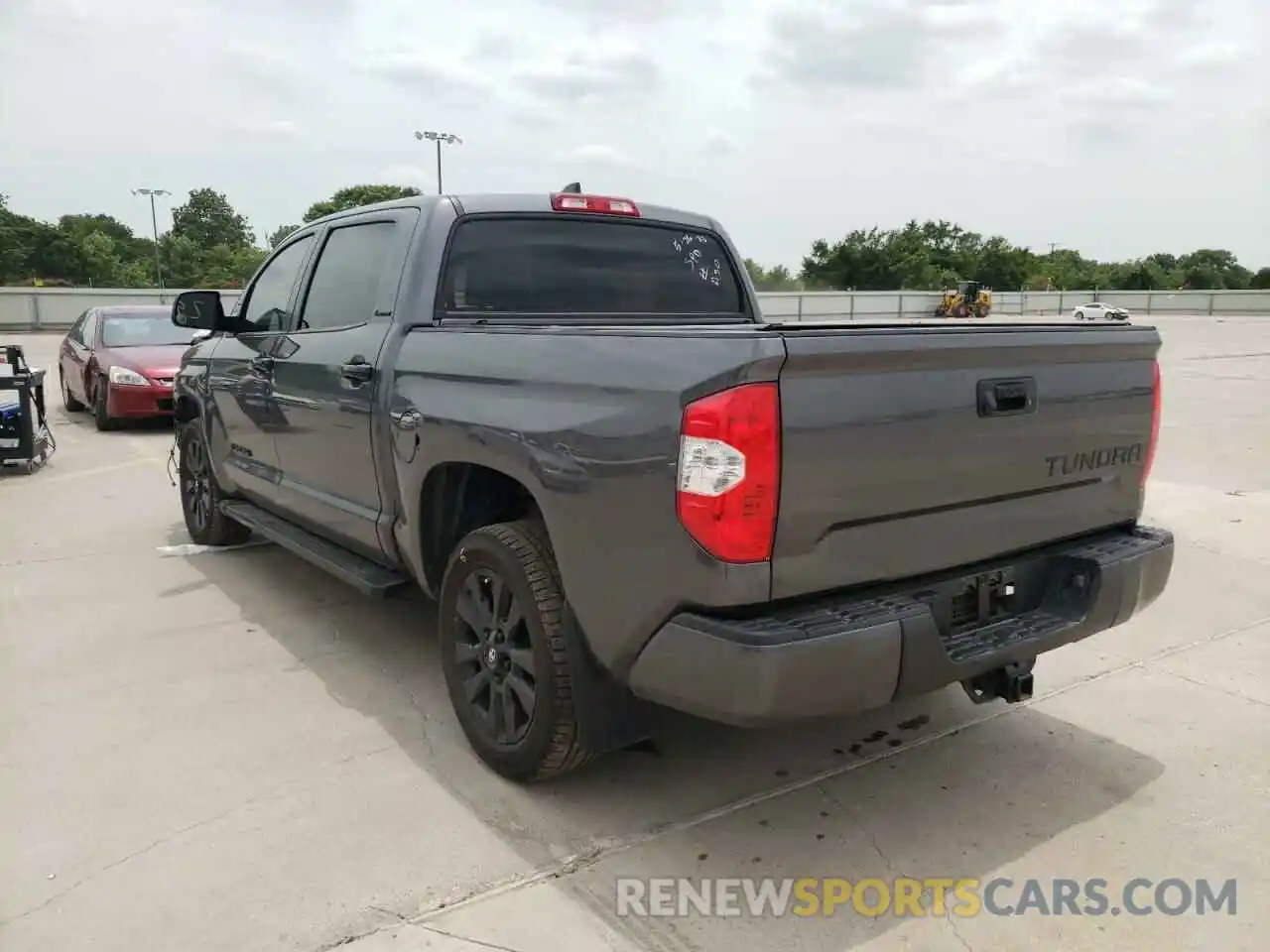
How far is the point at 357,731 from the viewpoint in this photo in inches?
141

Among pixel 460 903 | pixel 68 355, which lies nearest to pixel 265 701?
pixel 460 903

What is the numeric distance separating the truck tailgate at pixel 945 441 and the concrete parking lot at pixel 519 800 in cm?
87

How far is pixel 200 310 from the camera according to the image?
5.10m

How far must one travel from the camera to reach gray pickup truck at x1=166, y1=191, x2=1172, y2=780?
7.78ft

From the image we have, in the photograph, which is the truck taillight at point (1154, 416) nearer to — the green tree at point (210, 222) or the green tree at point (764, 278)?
the green tree at point (764, 278)

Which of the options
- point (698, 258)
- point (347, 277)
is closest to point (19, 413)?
point (347, 277)

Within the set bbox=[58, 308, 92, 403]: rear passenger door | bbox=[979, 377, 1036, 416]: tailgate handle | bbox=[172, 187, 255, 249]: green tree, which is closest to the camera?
bbox=[979, 377, 1036, 416]: tailgate handle

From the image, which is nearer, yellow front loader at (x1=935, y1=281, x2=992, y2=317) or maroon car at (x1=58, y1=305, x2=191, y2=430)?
maroon car at (x1=58, y1=305, x2=191, y2=430)

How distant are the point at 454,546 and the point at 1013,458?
6.23ft

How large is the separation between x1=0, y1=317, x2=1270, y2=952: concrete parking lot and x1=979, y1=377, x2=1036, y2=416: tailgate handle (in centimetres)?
127

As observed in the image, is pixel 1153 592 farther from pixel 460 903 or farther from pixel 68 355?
pixel 68 355

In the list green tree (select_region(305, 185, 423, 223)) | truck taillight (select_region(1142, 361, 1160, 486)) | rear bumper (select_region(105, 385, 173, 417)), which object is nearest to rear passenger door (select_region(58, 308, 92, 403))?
rear bumper (select_region(105, 385, 173, 417))

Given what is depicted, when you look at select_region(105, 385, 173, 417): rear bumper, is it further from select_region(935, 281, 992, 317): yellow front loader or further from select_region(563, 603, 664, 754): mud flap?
select_region(935, 281, 992, 317): yellow front loader

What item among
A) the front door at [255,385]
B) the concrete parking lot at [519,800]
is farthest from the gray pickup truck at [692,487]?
the front door at [255,385]
